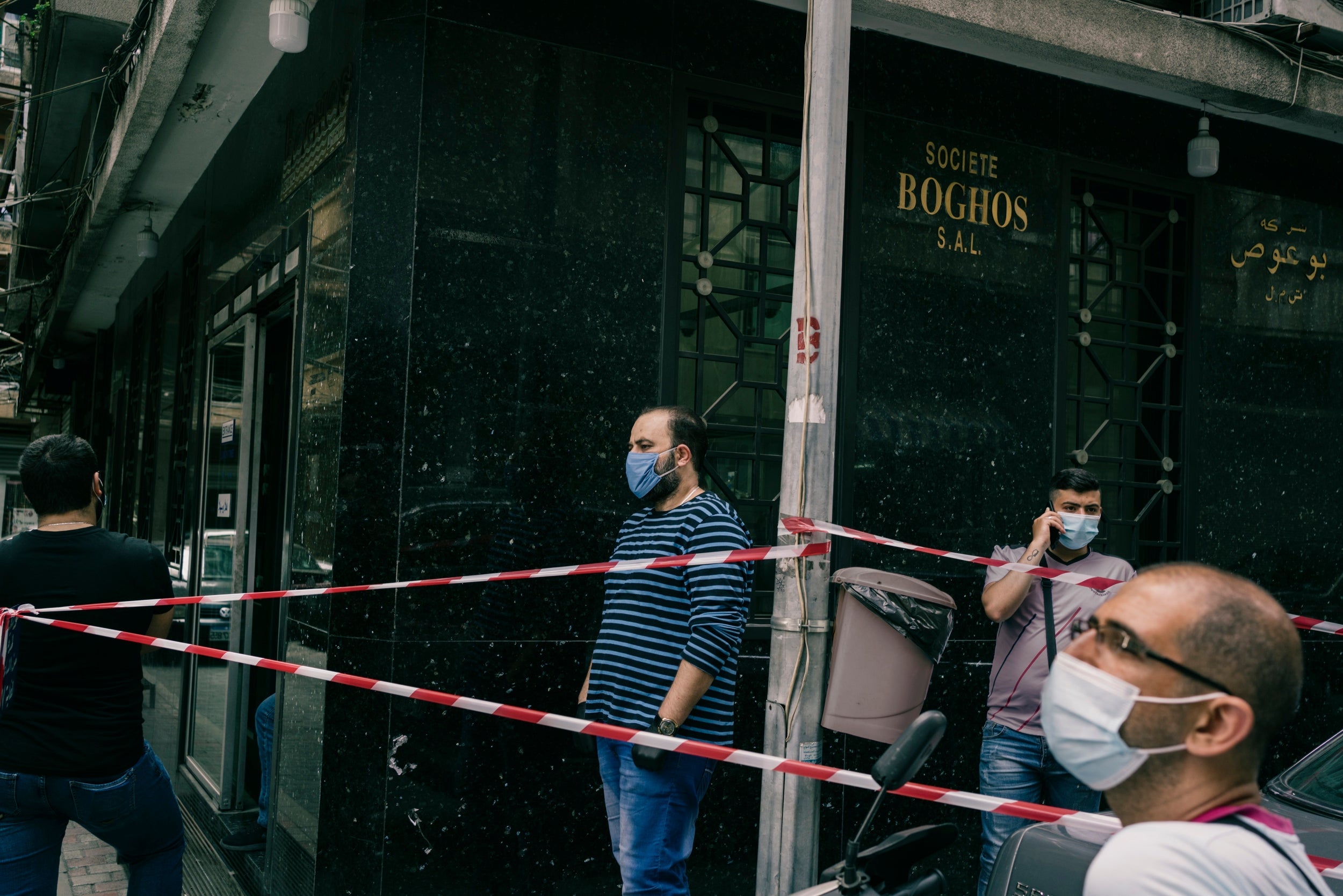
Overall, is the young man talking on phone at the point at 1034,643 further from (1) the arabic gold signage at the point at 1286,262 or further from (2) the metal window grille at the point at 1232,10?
(2) the metal window grille at the point at 1232,10

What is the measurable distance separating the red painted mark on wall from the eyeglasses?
1905 millimetres

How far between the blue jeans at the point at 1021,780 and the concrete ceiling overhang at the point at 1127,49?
3.06 m

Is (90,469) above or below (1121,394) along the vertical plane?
below

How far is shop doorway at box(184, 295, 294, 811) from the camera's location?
245 inches

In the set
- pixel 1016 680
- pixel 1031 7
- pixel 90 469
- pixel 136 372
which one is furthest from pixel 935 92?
pixel 136 372

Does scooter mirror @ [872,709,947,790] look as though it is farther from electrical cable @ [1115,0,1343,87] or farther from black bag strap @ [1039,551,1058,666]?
electrical cable @ [1115,0,1343,87]

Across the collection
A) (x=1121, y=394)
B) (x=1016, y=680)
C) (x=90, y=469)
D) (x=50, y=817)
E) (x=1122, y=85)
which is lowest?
(x=50, y=817)

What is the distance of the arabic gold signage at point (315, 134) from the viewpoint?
4.71 m

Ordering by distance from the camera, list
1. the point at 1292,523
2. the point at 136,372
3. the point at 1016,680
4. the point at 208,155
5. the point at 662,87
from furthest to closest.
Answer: the point at 136,372 → the point at 208,155 → the point at 1292,523 → the point at 662,87 → the point at 1016,680

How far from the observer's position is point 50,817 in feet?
11.1

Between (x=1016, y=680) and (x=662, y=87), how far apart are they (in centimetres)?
293

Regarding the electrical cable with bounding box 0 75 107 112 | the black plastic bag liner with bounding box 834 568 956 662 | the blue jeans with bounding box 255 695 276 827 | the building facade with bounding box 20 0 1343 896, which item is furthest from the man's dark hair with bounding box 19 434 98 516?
the electrical cable with bounding box 0 75 107 112

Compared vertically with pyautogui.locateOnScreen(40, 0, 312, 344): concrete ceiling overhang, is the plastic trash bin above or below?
below

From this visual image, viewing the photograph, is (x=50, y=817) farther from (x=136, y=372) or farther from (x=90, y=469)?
(x=136, y=372)
